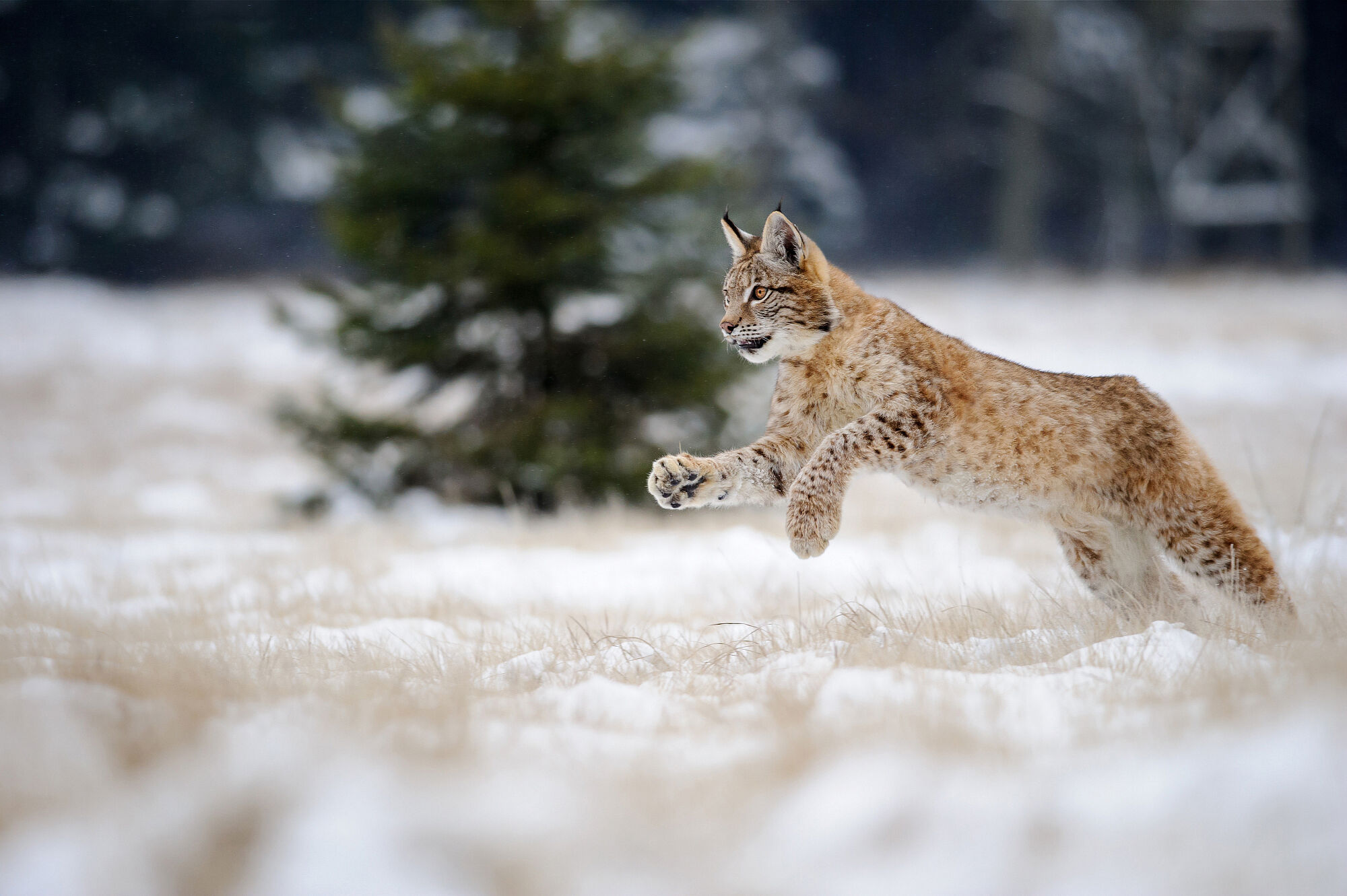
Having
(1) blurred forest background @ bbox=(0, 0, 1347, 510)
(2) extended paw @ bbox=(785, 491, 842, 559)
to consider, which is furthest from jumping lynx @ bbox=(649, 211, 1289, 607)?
(1) blurred forest background @ bbox=(0, 0, 1347, 510)

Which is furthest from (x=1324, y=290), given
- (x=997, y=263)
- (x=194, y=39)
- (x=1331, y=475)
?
(x=194, y=39)

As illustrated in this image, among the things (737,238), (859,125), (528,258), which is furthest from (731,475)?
(859,125)

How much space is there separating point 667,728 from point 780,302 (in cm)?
184

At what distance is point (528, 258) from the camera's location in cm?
925

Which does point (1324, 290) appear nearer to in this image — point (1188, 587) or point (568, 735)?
point (1188, 587)

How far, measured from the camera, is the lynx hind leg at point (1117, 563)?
4.44 metres

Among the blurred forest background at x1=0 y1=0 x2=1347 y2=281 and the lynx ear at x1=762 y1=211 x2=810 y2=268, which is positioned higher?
the blurred forest background at x1=0 y1=0 x2=1347 y2=281

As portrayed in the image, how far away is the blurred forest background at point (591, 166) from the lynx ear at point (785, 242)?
15.8 ft

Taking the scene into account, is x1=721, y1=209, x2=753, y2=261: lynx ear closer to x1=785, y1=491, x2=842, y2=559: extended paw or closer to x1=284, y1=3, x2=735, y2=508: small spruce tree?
x1=785, y1=491, x2=842, y2=559: extended paw

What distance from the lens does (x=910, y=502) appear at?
10422mm

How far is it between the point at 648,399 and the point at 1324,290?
14205 millimetres

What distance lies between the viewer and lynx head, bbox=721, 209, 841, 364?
4.18 m

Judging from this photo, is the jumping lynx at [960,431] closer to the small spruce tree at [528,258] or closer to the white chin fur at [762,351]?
the white chin fur at [762,351]

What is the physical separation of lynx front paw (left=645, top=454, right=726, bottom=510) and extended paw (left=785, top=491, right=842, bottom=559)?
38 centimetres
